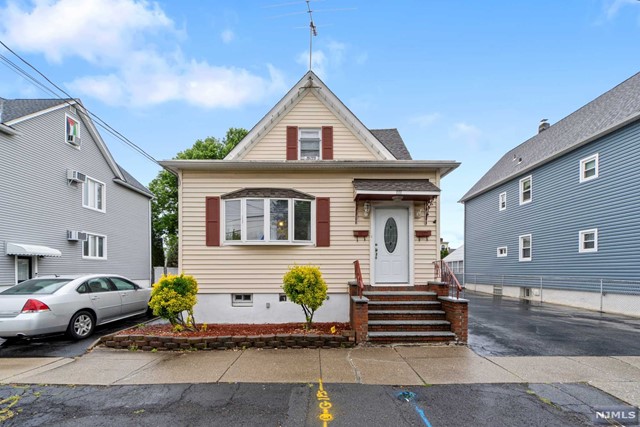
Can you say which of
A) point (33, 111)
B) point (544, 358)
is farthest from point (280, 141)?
point (33, 111)

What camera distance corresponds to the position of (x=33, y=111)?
40.3ft

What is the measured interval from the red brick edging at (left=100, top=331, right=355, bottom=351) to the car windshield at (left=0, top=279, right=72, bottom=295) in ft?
Result: 5.96

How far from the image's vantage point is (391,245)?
27.6ft

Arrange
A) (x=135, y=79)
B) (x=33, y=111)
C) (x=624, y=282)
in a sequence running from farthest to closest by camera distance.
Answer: (x=135, y=79), (x=33, y=111), (x=624, y=282)

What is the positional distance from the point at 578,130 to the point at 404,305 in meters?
12.4

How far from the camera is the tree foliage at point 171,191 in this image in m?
28.1

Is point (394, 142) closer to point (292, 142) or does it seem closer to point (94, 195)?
point (292, 142)

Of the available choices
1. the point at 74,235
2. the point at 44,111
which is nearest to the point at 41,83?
the point at 44,111

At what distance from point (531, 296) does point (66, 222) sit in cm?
2155

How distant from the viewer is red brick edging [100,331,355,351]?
6273 millimetres

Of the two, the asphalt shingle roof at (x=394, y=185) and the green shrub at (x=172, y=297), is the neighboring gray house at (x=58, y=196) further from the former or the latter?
the asphalt shingle roof at (x=394, y=185)

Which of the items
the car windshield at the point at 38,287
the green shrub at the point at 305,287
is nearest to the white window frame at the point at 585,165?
the green shrub at the point at 305,287

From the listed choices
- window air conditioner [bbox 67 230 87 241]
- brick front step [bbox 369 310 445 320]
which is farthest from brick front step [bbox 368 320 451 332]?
window air conditioner [bbox 67 230 87 241]

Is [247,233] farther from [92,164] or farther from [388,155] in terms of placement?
[92,164]
